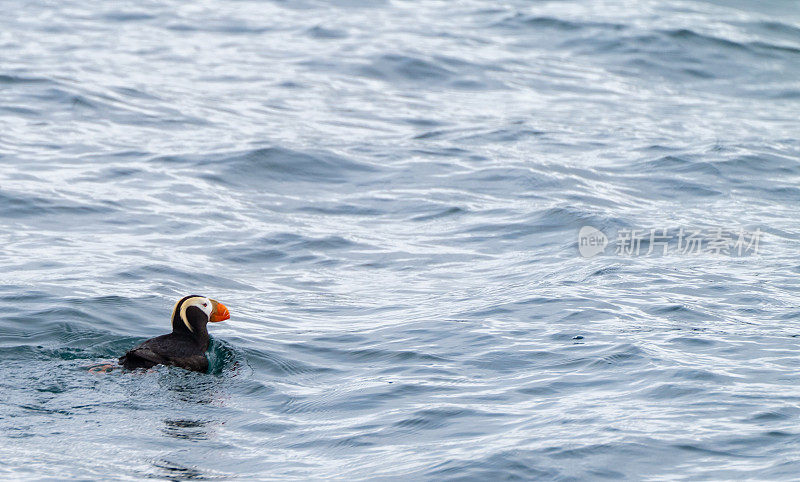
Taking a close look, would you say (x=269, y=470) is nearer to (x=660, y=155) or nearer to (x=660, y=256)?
(x=660, y=256)

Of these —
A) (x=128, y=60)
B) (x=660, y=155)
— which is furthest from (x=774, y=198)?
(x=128, y=60)

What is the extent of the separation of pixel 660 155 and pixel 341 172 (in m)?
4.22

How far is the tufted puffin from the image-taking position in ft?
26.4

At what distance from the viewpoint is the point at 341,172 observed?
46.6 ft

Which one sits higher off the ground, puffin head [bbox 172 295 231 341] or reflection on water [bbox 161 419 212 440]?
puffin head [bbox 172 295 231 341]

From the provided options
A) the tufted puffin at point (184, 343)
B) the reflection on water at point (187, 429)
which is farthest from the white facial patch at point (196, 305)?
the reflection on water at point (187, 429)

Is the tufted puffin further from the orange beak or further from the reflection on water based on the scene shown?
the reflection on water

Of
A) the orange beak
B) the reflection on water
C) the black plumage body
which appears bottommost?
the reflection on water

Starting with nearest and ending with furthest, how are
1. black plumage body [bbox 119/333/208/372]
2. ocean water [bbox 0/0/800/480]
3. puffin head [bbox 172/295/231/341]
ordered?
1. ocean water [bbox 0/0/800/480]
2. black plumage body [bbox 119/333/208/372]
3. puffin head [bbox 172/295/231/341]

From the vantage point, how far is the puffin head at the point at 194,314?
8.45 meters

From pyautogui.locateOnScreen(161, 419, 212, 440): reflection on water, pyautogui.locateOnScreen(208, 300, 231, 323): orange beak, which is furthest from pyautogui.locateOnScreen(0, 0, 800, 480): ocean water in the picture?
pyautogui.locateOnScreen(208, 300, 231, 323): orange beak

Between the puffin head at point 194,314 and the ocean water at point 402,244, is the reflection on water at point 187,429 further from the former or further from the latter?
the puffin head at point 194,314

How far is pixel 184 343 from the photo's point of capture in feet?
27.4

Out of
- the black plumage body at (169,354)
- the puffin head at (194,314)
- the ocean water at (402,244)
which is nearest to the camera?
the ocean water at (402,244)
